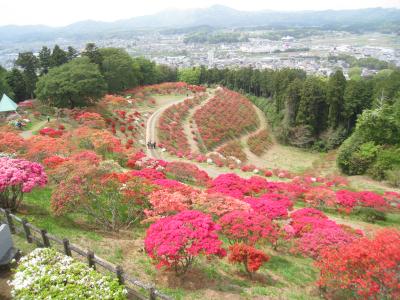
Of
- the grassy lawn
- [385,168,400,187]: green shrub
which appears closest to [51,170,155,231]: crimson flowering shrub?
the grassy lawn

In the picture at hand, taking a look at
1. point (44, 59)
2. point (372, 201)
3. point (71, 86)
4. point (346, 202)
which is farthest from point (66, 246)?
point (44, 59)

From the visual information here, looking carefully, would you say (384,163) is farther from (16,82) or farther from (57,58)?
(16,82)

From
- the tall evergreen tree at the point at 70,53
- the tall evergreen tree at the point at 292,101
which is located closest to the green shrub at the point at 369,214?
the tall evergreen tree at the point at 292,101

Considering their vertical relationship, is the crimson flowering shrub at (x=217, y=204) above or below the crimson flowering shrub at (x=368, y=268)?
below

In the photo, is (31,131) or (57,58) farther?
(57,58)

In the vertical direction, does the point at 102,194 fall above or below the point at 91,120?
above

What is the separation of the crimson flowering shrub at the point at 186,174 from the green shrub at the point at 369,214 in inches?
450

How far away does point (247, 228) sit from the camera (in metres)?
13.4

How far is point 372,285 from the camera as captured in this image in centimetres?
973

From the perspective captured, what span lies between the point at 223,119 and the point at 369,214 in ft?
118

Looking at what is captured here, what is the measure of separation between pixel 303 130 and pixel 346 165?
613 inches

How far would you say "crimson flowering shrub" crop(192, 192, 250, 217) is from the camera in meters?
15.6

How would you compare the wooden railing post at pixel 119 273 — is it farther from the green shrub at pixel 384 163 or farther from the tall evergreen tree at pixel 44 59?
the tall evergreen tree at pixel 44 59

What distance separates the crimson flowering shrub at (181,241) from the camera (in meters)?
10.6
